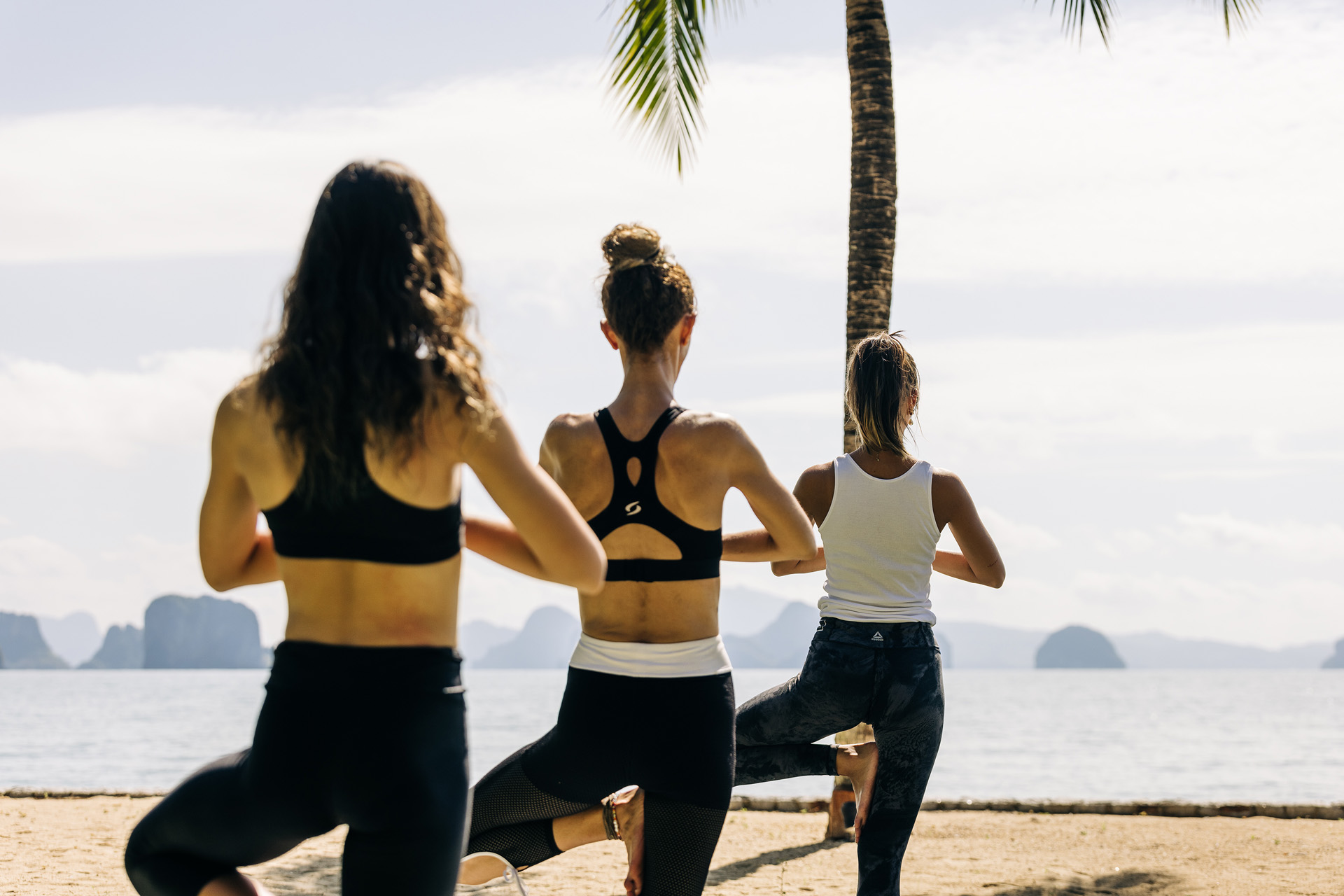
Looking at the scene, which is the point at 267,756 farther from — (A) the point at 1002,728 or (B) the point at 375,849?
(A) the point at 1002,728

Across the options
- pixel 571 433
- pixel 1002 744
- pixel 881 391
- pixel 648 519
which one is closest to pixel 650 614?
pixel 648 519

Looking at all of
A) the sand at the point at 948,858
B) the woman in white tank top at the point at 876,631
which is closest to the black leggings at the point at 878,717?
the woman in white tank top at the point at 876,631

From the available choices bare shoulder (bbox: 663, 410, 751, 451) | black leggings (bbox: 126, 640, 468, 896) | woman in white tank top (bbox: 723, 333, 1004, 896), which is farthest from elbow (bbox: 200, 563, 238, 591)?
woman in white tank top (bbox: 723, 333, 1004, 896)

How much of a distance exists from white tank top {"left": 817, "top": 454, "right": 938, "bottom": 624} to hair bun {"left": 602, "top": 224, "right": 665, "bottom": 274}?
1.08 m

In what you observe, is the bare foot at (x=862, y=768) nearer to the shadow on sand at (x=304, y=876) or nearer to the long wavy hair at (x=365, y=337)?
the long wavy hair at (x=365, y=337)

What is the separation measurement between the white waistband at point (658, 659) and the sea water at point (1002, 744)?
4.7 inches

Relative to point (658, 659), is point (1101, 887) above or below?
below

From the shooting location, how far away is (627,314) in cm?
306

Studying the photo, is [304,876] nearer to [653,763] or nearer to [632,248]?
[653,763]

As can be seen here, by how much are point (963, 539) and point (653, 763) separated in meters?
1.49

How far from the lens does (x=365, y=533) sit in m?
1.93

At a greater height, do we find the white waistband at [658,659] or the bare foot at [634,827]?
the white waistband at [658,659]

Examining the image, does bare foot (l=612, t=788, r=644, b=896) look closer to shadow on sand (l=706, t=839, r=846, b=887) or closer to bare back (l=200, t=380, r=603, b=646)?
bare back (l=200, t=380, r=603, b=646)

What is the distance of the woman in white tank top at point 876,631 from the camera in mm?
3713
